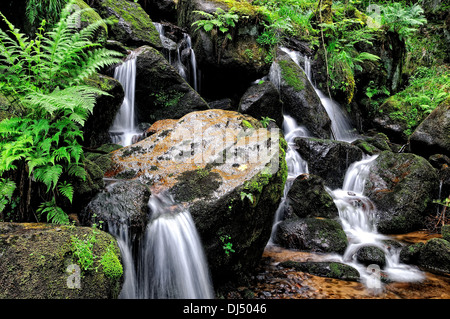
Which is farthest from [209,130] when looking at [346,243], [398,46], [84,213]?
[398,46]

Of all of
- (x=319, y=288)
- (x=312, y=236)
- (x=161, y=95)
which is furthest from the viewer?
(x=161, y=95)

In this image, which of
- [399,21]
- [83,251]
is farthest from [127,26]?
[399,21]

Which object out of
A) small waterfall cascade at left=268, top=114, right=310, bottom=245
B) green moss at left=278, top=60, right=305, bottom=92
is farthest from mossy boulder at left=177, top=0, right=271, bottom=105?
small waterfall cascade at left=268, top=114, right=310, bottom=245

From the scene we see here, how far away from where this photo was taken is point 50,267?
2.27m

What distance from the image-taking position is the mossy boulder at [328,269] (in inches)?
177

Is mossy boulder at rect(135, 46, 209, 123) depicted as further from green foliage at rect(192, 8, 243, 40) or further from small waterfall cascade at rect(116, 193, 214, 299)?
small waterfall cascade at rect(116, 193, 214, 299)

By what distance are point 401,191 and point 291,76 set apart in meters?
5.45

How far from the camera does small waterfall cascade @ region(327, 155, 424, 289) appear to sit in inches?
187

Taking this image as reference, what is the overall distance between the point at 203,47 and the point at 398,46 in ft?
33.2

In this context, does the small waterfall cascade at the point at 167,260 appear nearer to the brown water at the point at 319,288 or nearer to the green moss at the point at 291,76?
the brown water at the point at 319,288

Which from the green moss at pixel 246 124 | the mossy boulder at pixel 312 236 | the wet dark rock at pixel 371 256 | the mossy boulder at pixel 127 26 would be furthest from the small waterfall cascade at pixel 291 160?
the mossy boulder at pixel 127 26

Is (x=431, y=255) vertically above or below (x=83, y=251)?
below

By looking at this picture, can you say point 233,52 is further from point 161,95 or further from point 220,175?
point 220,175

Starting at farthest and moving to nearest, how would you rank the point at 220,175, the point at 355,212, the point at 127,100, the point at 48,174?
1. the point at 127,100
2. the point at 355,212
3. the point at 220,175
4. the point at 48,174
